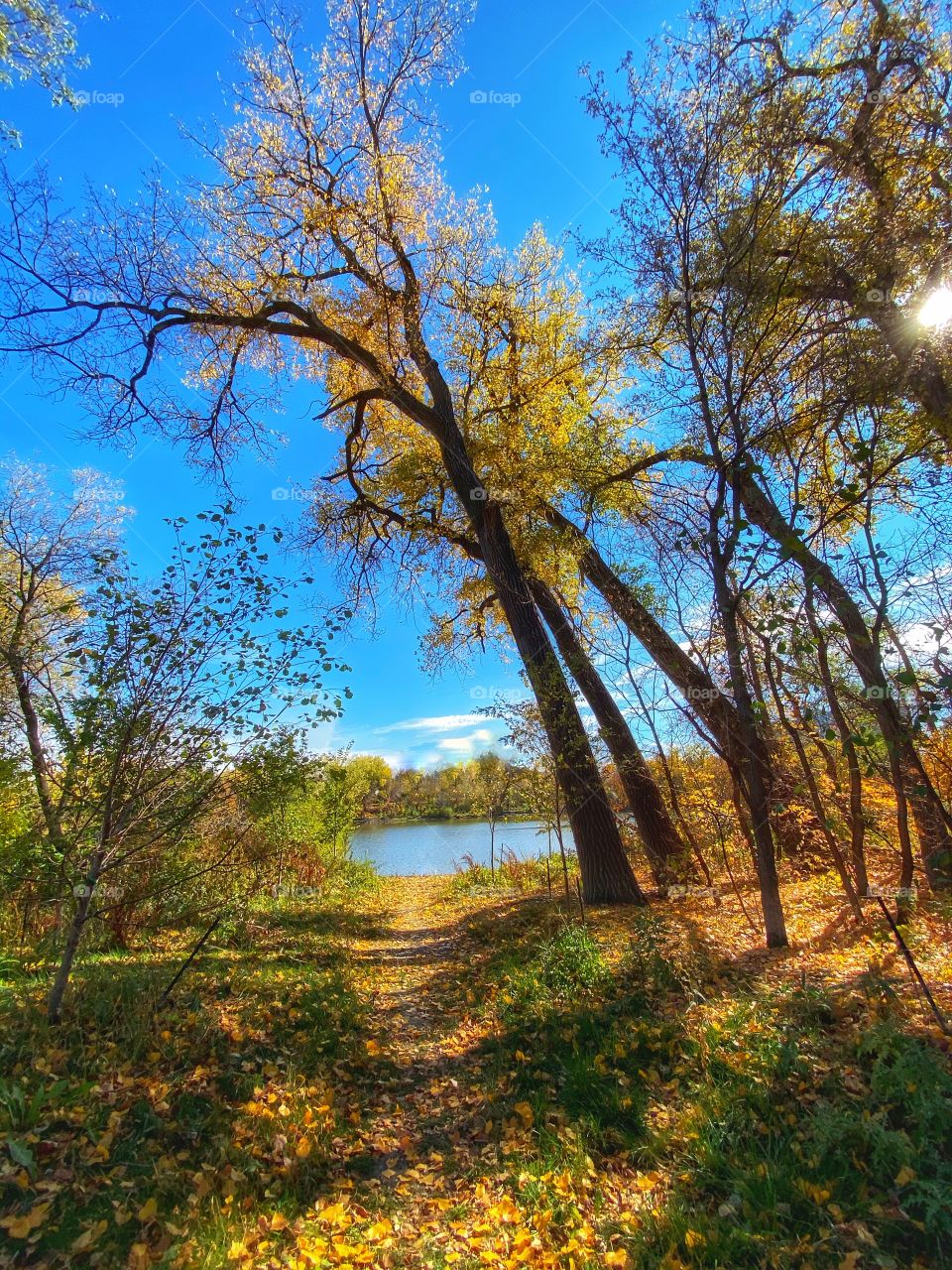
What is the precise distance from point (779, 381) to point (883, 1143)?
4.89 m

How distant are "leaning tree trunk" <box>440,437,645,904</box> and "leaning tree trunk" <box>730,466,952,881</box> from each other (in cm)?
340

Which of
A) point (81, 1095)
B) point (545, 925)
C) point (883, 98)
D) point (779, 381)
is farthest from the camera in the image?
point (545, 925)

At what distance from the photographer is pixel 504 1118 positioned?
10.8 feet

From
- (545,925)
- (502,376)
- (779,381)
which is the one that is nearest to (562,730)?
(545,925)

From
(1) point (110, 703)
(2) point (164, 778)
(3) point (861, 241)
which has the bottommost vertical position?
(2) point (164, 778)

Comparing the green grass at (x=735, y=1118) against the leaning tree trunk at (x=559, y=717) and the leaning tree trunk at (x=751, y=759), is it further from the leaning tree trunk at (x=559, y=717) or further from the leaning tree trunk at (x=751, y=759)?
the leaning tree trunk at (x=559, y=717)

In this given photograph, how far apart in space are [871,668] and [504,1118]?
4.03m

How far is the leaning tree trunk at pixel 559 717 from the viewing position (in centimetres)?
729

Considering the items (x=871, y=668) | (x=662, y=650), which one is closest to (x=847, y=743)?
(x=871, y=668)

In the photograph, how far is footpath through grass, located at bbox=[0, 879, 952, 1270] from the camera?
216 cm

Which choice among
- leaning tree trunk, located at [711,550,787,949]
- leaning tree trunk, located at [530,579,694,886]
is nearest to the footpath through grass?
leaning tree trunk, located at [711,550,787,949]

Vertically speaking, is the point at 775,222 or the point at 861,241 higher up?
the point at 775,222

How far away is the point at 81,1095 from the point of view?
284cm

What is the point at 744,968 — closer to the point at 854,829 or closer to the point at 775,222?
the point at 854,829
